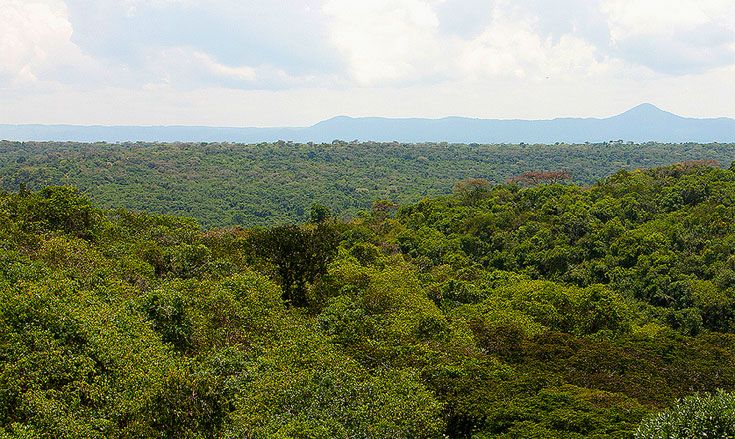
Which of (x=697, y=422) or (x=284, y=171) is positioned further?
(x=284, y=171)

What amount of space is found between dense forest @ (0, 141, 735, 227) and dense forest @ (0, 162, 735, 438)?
61.0 m

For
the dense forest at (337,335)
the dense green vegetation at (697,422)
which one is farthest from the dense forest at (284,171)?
the dense green vegetation at (697,422)

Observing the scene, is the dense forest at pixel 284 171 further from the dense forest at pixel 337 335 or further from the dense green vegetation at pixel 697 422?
the dense green vegetation at pixel 697 422

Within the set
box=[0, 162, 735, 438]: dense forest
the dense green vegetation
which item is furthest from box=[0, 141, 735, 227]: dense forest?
the dense green vegetation

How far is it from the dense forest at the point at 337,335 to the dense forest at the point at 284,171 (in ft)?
200

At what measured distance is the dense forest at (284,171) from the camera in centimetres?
10594

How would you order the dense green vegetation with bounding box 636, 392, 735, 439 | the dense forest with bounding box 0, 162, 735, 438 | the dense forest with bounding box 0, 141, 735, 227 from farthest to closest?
the dense forest with bounding box 0, 141, 735, 227, the dense forest with bounding box 0, 162, 735, 438, the dense green vegetation with bounding box 636, 392, 735, 439

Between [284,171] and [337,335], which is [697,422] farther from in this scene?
[284,171]

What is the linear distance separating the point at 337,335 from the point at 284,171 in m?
125

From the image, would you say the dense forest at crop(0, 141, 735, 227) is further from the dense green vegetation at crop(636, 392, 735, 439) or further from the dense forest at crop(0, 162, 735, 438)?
the dense green vegetation at crop(636, 392, 735, 439)

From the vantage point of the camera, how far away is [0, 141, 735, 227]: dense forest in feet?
348

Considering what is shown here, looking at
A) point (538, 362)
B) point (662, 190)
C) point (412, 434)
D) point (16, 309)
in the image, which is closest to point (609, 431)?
point (412, 434)

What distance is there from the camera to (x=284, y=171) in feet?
472

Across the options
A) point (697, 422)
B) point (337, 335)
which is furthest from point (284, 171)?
point (697, 422)
